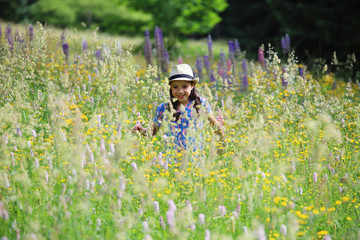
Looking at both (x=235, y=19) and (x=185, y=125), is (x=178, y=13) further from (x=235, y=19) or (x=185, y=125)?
(x=185, y=125)

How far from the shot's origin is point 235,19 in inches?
1228

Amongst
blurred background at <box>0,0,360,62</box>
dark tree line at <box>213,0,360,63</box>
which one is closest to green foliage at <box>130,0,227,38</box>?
blurred background at <box>0,0,360,62</box>

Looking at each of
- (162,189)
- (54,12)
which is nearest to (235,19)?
(54,12)

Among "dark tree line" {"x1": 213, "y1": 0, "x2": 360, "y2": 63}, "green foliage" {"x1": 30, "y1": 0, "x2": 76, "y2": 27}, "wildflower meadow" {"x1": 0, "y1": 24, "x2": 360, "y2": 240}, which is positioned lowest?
"wildflower meadow" {"x1": 0, "y1": 24, "x2": 360, "y2": 240}

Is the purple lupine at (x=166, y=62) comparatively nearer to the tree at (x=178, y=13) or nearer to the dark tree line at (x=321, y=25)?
the dark tree line at (x=321, y=25)

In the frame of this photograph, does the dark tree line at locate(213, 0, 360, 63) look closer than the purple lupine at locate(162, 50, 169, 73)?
No

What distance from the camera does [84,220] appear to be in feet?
8.29

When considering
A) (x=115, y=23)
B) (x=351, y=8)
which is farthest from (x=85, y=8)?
(x=351, y=8)

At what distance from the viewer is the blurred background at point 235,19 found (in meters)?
11.6

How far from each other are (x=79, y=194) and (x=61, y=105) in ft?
2.17

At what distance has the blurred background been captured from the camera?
1162 cm

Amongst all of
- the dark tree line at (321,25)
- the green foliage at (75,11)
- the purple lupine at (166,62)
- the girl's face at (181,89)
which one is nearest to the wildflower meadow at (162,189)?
the girl's face at (181,89)

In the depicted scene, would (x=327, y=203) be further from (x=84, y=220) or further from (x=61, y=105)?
(x=61, y=105)

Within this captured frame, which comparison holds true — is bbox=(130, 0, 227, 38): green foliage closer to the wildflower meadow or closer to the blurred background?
the blurred background
